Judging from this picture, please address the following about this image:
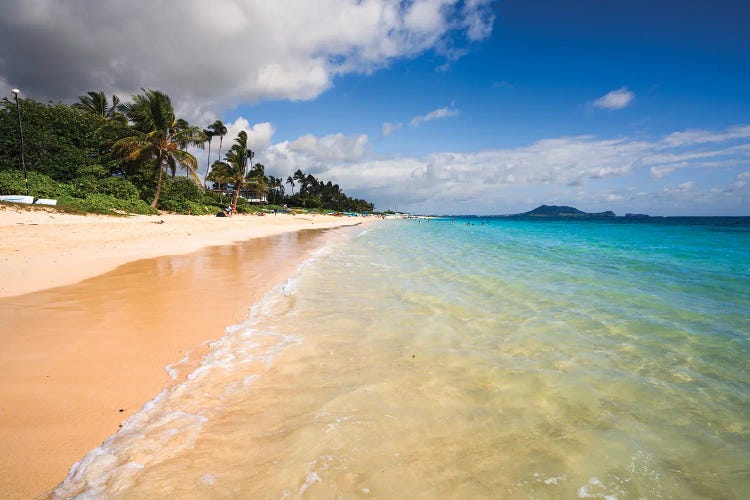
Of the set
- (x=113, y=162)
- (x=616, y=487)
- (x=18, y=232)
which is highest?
(x=113, y=162)

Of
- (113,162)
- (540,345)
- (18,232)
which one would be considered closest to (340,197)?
(113,162)

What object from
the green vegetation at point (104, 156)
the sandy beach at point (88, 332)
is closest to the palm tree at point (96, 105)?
the green vegetation at point (104, 156)

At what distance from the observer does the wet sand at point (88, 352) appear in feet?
8.43

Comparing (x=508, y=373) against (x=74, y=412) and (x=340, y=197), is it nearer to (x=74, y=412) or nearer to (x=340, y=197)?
(x=74, y=412)

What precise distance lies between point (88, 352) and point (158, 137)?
3277 centimetres

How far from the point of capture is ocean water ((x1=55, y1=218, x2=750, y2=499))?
2408mm

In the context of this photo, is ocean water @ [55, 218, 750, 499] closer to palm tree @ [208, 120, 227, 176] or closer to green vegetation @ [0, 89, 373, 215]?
green vegetation @ [0, 89, 373, 215]

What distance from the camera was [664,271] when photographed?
12.7 m

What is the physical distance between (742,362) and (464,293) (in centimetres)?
480

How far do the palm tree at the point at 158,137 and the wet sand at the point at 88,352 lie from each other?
2715 centimetres

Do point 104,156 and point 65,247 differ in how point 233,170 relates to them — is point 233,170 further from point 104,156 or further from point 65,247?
point 65,247

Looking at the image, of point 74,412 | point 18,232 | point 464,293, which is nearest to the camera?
point 74,412

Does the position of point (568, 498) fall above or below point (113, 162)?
below

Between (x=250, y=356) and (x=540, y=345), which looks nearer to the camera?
(x=250, y=356)
